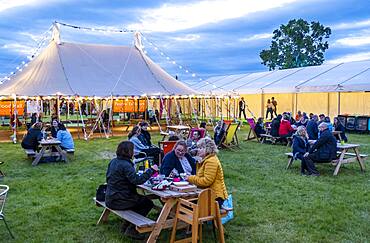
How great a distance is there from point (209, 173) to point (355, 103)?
1634 cm

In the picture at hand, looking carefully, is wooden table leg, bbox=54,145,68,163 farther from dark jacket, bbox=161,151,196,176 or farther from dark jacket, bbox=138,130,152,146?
dark jacket, bbox=161,151,196,176

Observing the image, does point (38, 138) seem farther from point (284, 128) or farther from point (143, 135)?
point (284, 128)

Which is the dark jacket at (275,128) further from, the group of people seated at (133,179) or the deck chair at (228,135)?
the group of people seated at (133,179)

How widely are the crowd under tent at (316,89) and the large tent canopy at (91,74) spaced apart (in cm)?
350

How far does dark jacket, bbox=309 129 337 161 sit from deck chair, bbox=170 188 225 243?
4161 mm

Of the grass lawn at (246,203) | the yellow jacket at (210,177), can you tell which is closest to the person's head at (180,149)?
the yellow jacket at (210,177)

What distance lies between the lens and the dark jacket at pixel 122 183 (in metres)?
4.16

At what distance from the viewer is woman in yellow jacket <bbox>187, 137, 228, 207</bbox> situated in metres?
4.27

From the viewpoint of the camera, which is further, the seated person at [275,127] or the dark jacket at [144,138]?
the seated person at [275,127]

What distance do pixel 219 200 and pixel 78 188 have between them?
3.25 meters

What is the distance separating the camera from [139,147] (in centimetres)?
837

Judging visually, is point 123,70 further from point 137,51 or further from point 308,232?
point 308,232

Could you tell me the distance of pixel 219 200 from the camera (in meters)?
4.35

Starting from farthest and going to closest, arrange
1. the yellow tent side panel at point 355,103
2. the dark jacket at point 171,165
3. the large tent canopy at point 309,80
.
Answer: the yellow tent side panel at point 355,103
the large tent canopy at point 309,80
the dark jacket at point 171,165
